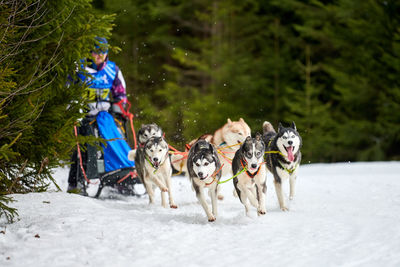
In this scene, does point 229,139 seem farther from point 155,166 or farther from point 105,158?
point 105,158

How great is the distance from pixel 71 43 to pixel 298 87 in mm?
11002

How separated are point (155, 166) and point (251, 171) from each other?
1.09 meters

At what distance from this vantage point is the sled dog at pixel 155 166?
503cm

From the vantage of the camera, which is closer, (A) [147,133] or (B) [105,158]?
(A) [147,133]

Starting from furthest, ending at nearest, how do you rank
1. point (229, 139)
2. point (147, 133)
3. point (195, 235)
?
point (229, 139) → point (147, 133) → point (195, 235)

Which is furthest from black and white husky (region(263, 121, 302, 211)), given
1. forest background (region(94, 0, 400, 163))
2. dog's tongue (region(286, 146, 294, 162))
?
A: forest background (region(94, 0, 400, 163))

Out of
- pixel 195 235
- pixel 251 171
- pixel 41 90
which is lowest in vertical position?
pixel 195 235


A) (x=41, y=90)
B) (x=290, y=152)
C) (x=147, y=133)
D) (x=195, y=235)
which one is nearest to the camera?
(x=195, y=235)

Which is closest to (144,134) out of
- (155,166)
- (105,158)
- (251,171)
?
(155,166)

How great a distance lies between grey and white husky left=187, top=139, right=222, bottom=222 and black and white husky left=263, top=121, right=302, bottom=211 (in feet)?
2.46

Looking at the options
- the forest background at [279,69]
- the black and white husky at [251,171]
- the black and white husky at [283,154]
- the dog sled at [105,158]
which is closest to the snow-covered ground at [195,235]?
the black and white husky at [251,171]

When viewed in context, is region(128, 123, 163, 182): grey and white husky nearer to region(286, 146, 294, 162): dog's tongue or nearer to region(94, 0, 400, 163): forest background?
region(286, 146, 294, 162): dog's tongue

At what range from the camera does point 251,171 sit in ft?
14.3

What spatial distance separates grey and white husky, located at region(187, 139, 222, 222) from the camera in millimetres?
→ 4250
